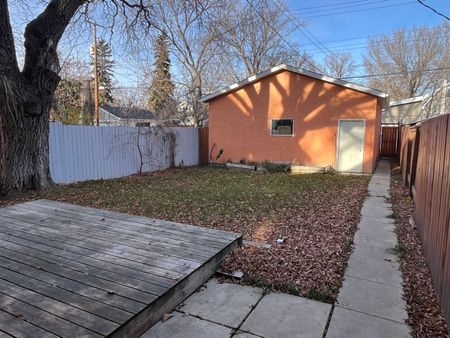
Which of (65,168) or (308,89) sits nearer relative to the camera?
(65,168)

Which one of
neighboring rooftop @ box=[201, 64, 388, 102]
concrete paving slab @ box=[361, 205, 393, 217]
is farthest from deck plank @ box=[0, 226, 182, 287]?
neighboring rooftop @ box=[201, 64, 388, 102]

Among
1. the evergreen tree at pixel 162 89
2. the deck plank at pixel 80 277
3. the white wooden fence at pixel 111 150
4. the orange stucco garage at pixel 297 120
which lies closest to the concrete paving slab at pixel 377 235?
the deck plank at pixel 80 277

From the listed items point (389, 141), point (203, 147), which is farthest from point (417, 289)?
point (389, 141)

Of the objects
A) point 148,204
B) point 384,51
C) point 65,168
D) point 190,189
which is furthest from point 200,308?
point 384,51

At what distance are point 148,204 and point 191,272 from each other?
3926 millimetres

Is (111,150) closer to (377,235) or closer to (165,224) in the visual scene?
(165,224)

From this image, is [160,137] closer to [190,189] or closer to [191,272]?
[190,189]

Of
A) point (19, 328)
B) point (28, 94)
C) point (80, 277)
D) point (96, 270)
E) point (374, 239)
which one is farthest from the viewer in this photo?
point (28, 94)

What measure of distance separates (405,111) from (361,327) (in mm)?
22508

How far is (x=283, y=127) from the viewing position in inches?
520

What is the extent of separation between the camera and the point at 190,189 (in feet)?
28.0

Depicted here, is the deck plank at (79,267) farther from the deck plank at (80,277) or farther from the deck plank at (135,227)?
the deck plank at (135,227)

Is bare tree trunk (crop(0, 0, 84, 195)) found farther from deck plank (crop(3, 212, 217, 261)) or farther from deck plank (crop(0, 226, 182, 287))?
deck plank (crop(0, 226, 182, 287))

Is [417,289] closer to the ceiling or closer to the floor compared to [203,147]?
closer to the floor
